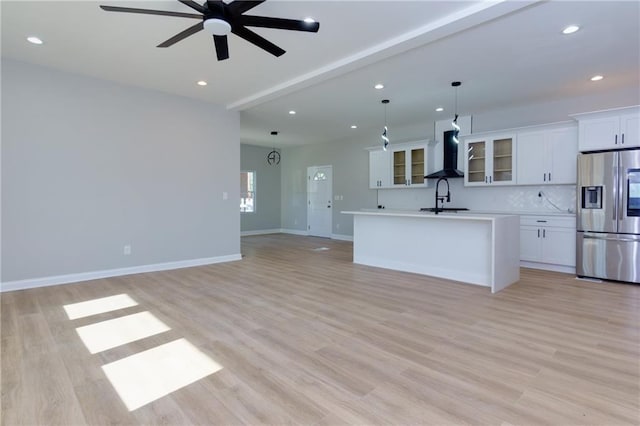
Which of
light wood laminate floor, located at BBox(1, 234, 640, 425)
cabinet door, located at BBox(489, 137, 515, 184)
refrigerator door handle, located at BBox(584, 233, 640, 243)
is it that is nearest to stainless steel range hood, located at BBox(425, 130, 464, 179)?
cabinet door, located at BBox(489, 137, 515, 184)

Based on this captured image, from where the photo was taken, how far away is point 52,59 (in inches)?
160

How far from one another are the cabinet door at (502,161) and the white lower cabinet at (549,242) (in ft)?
2.71

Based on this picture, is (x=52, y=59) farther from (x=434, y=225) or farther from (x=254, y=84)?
(x=434, y=225)

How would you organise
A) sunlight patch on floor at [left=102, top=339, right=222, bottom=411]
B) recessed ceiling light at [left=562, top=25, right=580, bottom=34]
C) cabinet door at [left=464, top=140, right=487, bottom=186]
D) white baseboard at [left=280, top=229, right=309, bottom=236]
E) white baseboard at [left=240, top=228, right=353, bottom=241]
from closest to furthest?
1. sunlight patch on floor at [left=102, top=339, right=222, bottom=411]
2. recessed ceiling light at [left=562, top=25, right=580, bottom=34]
3. cabinet door at [left=464, top=140, right=487, bottom=186]
4. white baseboard at [left=240, top=228, right=353, bottom=241]
5. white baseboard at [left=280, top=229, right=309, bottom=236]

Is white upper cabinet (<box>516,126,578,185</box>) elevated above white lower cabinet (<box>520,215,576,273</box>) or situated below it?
above

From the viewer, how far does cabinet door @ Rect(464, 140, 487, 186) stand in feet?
20.3

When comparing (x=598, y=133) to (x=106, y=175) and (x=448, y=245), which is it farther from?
(x=106, y=175)

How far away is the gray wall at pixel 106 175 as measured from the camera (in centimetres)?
415

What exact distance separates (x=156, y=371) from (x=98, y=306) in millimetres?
1852

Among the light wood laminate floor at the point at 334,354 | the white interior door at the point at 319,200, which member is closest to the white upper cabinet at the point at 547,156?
the light wood laminate floor at the point at 334,354

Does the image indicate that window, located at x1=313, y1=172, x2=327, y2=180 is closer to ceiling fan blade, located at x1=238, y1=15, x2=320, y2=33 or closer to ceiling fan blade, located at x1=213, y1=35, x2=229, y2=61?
ceiling fan blade, located at x1=213, y1=35, x2=229, y2=61

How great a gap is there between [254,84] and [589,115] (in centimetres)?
496

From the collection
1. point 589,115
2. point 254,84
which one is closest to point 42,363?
point 254,84

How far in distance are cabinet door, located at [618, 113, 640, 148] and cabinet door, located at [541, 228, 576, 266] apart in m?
1.41
